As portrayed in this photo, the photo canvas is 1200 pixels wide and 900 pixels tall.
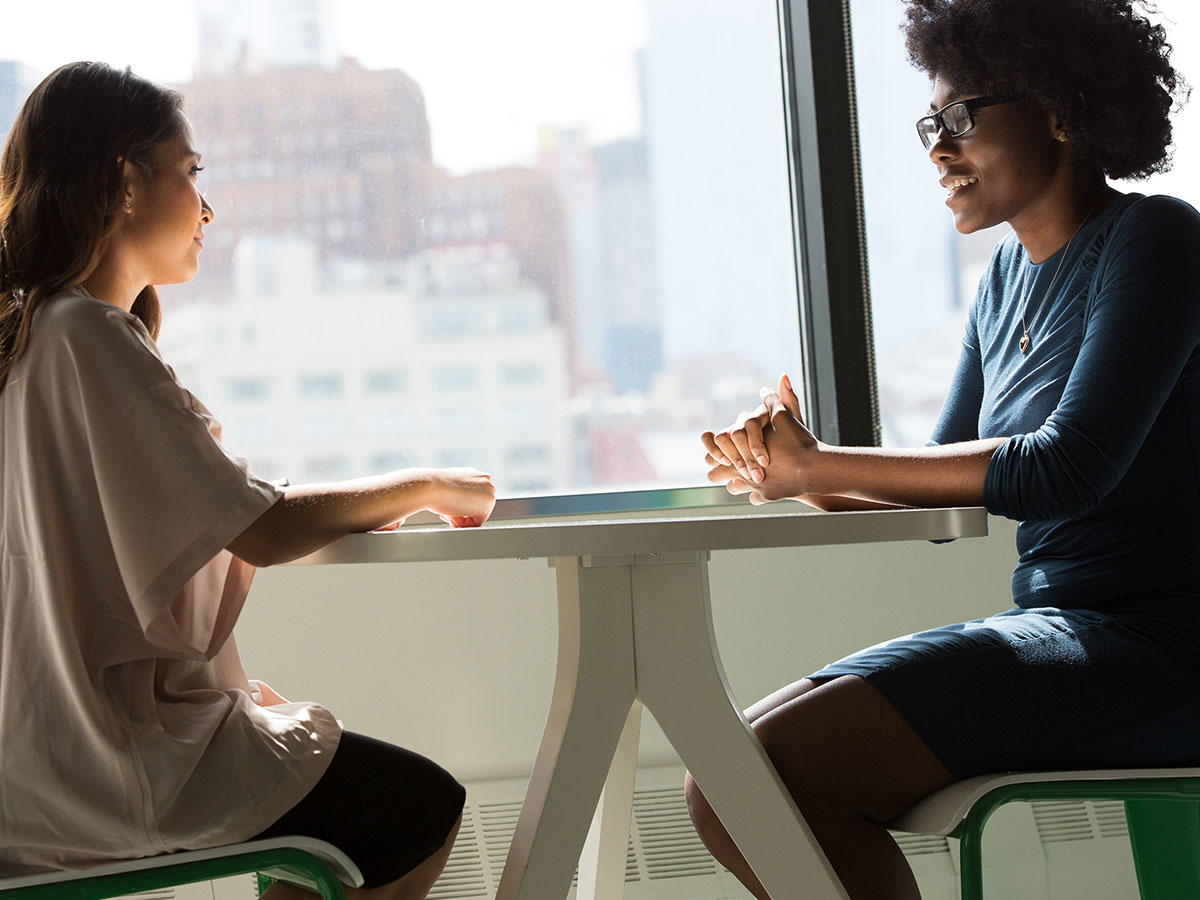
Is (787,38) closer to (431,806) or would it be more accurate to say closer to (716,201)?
(716,201)

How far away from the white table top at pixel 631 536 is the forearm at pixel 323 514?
90mm

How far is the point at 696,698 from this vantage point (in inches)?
43.8

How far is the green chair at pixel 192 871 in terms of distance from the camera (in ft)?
3.26

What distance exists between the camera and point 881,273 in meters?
2.45

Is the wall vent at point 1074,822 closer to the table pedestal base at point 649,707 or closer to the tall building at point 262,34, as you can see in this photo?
the table pedestal base at point 649,707

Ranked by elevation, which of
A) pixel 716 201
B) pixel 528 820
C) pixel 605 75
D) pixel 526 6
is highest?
pixel 526 6

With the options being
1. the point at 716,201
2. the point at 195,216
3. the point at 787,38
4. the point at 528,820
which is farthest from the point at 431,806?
the point at 787,38

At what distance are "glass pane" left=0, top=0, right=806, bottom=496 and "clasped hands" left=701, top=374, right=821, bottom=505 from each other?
0.97 m

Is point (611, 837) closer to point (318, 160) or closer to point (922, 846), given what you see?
point (922, 846)

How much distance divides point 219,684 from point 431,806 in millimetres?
264

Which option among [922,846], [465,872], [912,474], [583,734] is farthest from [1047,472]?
[465,872]

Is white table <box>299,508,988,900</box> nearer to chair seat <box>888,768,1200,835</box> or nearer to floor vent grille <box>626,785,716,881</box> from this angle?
chair seat <box>888,768,1200,835</box>

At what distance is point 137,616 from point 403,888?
374 millimetres

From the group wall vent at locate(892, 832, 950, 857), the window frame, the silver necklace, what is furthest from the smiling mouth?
wall vent at locate(892, 832, 950, 857)
